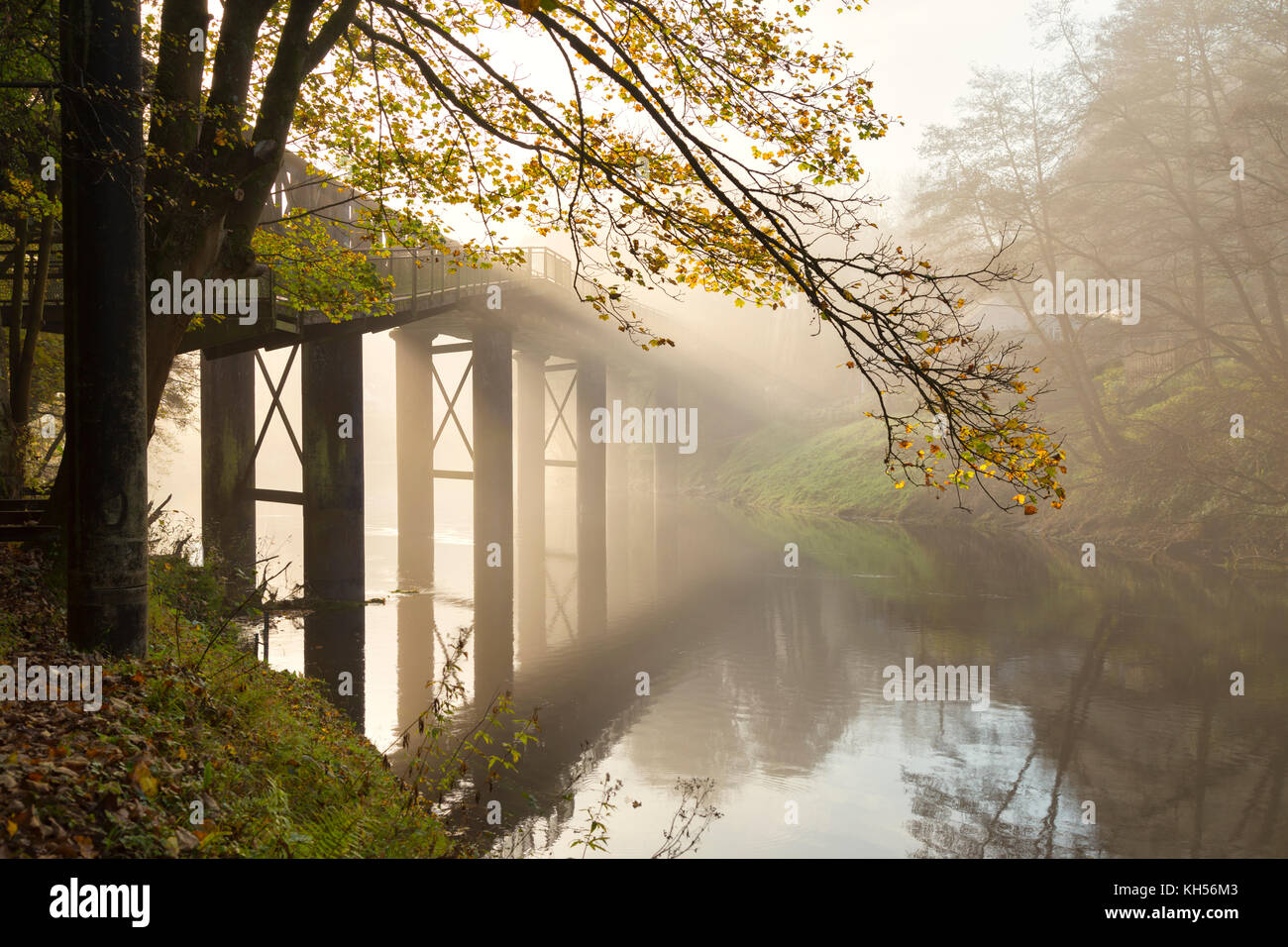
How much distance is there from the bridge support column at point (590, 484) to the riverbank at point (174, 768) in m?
14.9

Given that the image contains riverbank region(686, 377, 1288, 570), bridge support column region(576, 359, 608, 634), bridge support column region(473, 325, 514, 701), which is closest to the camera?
riverbank region(686, 377, 1288, 570)

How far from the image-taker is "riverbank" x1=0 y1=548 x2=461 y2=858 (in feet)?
12.7

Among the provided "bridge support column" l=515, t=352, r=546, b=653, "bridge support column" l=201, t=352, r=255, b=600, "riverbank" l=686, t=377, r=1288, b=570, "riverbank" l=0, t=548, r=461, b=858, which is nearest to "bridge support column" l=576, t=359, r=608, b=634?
"bridge support column" l=515, t=352, r=546, b=653

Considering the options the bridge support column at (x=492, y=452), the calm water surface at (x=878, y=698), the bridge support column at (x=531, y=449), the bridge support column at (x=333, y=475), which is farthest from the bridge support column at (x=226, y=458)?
the bridge support column at (x=531, y=449)

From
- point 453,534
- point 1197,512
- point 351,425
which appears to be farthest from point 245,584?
point 1197,512

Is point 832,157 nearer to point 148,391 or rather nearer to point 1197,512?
point 148,391

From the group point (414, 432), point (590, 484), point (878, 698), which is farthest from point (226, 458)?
point (590, 484)

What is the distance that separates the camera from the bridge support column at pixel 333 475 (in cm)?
1465

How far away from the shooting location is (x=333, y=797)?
18.8 ft

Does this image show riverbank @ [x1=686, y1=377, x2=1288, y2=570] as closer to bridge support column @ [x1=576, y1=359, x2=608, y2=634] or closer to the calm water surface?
the calm water surface

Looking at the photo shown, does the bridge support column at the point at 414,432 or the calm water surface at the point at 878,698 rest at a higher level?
the bridge support column at the point at 414,432

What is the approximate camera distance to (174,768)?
4.62 metres

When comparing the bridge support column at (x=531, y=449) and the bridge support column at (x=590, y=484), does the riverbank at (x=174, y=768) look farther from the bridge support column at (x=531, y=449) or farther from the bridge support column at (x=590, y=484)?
the bridge support column at (x=531, y=449)

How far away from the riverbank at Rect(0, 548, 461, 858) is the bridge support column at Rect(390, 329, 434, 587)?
16.4 m
